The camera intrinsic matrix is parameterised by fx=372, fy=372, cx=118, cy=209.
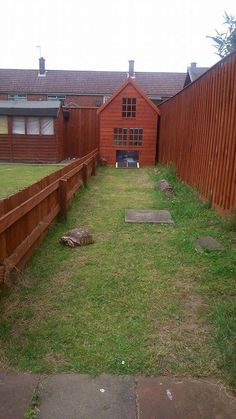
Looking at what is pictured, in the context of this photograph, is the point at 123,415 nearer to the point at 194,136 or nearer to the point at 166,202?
the point at 166,202

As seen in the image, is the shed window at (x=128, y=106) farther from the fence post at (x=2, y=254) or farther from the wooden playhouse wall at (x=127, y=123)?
the fence post at (x=2, y=254)

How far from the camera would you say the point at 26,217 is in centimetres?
440

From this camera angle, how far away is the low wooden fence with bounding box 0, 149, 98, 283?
11.7 feet

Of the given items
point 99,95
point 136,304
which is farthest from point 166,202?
point 99,95

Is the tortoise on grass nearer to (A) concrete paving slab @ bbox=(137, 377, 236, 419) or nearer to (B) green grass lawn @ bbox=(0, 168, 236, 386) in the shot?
(B) green grass lawn @ bbox=(0, 168, 236, 386)

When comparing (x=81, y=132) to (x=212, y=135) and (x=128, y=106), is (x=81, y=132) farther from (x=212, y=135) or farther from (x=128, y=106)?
(x=212, y=135)

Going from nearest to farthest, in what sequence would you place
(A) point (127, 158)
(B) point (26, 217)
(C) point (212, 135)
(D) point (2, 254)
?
(D) point (2, 254), (B) point (26, 217), (C) point (212, 135), (A) point (127, 158)

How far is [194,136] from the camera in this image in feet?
29.3

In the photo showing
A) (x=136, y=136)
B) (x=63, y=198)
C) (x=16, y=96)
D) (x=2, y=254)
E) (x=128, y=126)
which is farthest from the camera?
(x=16, y=96)

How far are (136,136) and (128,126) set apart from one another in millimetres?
636

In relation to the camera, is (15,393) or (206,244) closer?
(15,393)

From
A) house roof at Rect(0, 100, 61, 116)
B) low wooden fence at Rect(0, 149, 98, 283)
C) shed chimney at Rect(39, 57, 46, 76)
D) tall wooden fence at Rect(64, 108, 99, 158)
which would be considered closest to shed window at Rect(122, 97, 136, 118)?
tall wooden fence at Rect(64, 108, 99, 158)

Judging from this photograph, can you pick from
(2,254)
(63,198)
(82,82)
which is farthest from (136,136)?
(82,82)

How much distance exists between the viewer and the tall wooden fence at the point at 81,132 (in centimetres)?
2172
